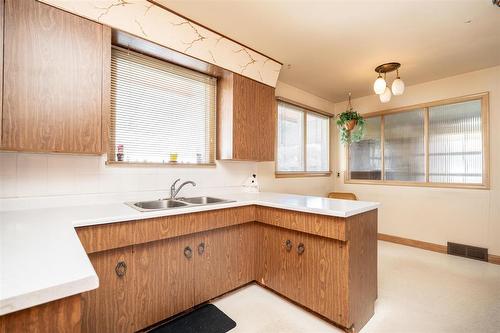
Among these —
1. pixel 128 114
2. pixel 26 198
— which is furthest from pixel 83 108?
pixel 26 198

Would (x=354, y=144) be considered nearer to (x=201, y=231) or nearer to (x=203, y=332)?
(x=201, y=231)

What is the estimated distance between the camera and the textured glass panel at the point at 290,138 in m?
3.62

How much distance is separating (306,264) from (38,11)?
2.63 meters

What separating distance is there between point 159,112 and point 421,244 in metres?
4.20

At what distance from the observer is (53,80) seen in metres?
1.53

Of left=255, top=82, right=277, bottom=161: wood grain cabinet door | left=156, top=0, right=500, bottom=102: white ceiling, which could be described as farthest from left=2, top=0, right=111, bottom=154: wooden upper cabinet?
left=255, top=82, right=277, bottom=161: wood grain cabinet door

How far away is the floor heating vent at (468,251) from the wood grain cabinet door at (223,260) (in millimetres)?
3018

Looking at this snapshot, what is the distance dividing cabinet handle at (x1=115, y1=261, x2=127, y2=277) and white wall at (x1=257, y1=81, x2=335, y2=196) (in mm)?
2018

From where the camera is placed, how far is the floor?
180 cm

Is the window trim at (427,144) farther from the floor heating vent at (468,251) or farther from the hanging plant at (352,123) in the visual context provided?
the floor heating vent at (468,251)

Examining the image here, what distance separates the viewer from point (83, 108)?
165cm

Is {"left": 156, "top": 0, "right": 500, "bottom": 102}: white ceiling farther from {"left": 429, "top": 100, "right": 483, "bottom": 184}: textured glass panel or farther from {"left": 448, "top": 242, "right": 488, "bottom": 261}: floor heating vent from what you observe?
{"left": 448, "top": 242, "right": 488, "bottom": 261}: floor heating vent

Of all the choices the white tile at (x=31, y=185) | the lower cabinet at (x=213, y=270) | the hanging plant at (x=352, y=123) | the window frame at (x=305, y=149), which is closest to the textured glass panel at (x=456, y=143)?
the hanging plant at (x=352, y=123)

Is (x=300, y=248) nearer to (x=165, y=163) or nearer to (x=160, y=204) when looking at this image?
(x=160, y=204)
